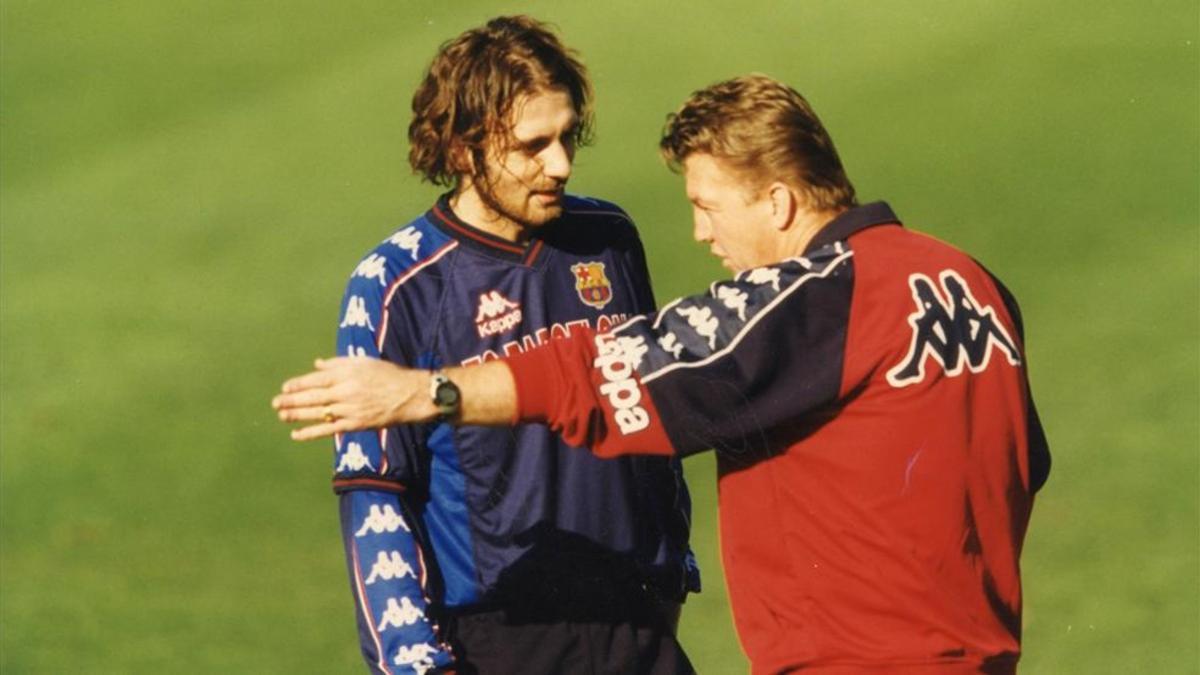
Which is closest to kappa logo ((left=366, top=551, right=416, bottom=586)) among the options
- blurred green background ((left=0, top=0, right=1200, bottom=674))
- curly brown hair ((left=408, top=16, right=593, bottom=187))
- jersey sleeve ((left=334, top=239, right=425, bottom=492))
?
jersey sleeve ((left=334, top=239, right=425, bottom=492))

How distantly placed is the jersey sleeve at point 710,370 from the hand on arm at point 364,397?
0.44 ft

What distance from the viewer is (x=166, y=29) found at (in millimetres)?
16406

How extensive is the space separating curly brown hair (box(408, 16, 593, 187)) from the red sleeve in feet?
4.28

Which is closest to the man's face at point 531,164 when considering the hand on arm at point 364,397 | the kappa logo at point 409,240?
the kappa logo at point 409,240

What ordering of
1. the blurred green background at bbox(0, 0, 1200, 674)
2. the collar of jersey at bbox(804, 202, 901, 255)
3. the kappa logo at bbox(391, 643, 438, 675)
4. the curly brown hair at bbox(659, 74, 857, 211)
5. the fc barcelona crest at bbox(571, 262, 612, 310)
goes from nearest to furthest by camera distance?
the collar of jersey at bbox(804, 202, 901, 255)
the curly brown hair at bbox(659, 74, 857, 211)
the kappa logo at bbox(391, 643, 438, 675)
the fc barcelona crest at bbox(571, 262, 612, 310)
the blurred green background at bbox(0, 0, 1200, 674)

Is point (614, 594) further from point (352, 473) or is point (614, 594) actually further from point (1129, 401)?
point (1129, 401)

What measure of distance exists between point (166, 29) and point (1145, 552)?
892 cm

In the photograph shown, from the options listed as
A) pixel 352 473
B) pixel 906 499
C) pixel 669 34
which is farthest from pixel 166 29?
pixel 906 499

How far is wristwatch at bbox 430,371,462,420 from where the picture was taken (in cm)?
492

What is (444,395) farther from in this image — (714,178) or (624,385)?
(714,178)

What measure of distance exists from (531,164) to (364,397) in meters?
1.54

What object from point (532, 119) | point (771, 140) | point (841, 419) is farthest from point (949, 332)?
point (532, 119)

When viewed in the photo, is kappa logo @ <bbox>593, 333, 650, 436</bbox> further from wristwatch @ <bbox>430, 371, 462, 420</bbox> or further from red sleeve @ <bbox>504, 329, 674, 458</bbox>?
wristwatch @ <bbox>430, 371, 462, 420</bbox>

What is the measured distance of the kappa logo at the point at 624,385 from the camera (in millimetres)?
5094
